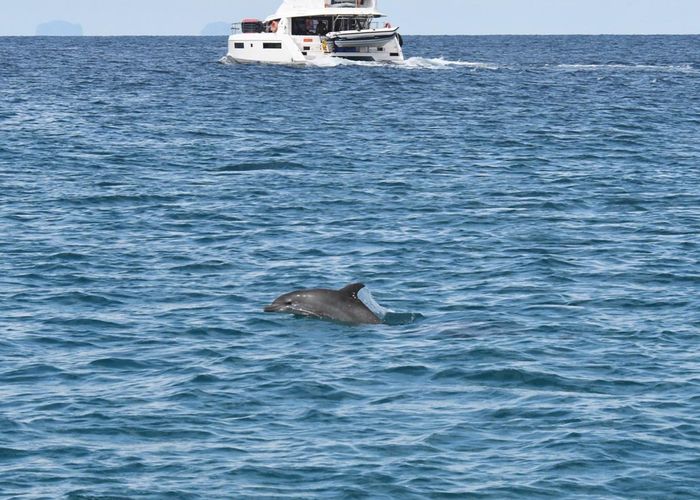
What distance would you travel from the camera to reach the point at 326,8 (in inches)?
3676

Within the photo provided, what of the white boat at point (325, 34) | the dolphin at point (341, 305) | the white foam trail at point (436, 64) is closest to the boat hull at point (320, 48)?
the white boat at point (325, 34)

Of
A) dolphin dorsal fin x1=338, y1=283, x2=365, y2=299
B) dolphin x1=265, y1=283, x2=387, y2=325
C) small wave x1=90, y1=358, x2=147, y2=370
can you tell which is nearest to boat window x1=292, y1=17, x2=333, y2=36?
dolphin x1=265, y1=283, x2=387, y2=325

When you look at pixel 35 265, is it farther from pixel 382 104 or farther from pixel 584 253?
pixel 382 104

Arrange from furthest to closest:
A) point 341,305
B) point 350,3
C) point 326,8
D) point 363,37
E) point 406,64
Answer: point 406,64, point 350,3, point 326,8, point 363,37, point 341,305

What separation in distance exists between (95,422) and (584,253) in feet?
45.7

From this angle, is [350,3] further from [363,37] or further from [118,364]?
[118,364]

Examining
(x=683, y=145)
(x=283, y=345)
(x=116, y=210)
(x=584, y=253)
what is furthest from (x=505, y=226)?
(x=683, y=145)

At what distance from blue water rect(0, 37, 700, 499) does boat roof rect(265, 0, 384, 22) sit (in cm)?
4359

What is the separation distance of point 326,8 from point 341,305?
243 feet

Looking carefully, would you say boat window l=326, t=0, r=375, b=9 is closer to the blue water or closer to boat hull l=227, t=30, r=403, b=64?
boat hull l=227, t=30, r=403, b=64

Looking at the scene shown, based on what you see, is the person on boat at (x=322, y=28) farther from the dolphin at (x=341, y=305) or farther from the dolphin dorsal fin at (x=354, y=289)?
the dolphin dorsal fin at (x=354, y=289)

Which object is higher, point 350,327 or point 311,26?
point 311,26

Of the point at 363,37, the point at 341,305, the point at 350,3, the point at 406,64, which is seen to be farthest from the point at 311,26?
the point at 341,305

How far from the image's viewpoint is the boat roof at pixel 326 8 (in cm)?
9294
